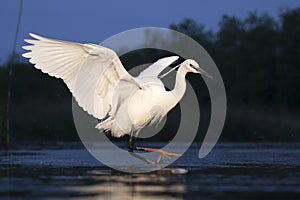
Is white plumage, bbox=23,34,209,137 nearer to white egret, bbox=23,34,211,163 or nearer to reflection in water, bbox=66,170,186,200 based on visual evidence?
white egret, bbox=23,34,211,163

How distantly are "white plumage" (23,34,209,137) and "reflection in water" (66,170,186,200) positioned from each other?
5.99 feet

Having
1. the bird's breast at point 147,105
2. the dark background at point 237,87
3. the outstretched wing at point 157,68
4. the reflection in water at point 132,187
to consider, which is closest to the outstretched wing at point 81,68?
the bird's breast at point 147,105

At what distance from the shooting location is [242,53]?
33406mm

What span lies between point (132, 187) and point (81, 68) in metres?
3.23

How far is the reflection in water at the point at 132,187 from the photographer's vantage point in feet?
23.8

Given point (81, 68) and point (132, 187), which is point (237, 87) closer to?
point (81, 68)

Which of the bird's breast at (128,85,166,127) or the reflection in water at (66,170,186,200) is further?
the bird's breast at (128,85,166,127)

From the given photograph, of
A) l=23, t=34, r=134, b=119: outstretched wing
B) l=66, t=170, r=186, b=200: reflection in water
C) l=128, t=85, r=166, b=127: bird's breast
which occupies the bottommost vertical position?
l=66, t=170, r=186, b=200: reflection in water

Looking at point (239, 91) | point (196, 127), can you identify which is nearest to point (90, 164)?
point (196, 127)

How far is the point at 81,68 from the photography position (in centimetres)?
1078

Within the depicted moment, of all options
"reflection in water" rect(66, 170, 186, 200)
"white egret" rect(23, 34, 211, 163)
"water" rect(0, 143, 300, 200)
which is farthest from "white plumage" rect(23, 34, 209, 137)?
"reflection in water" rect(66, 170, 186, 200)

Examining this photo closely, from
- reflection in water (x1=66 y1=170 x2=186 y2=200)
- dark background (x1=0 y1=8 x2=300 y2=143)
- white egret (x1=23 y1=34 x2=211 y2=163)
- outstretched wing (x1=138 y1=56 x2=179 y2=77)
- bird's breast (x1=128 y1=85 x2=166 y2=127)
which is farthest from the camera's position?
dark background (x1=0 y1=8 x2=300 y2=143)

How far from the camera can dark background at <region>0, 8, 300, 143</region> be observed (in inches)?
816

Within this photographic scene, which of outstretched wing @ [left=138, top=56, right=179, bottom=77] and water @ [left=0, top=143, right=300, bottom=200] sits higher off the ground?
outstretched wing @ [left=138, top=56, right=179, bottom=77]
